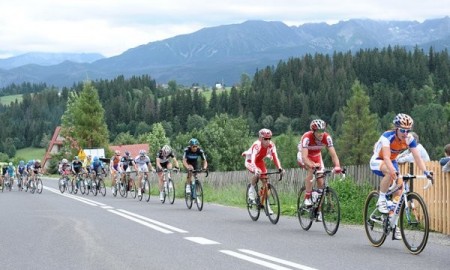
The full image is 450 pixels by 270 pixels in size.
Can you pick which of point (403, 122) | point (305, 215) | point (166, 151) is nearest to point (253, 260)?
point (403, 122)

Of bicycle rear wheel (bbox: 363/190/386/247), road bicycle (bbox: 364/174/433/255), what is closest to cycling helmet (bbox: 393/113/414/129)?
road bicycle (bbox: 364/174/433/255)

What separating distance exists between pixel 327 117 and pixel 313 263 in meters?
171

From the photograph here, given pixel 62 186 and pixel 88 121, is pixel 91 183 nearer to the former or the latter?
pixel 62 186

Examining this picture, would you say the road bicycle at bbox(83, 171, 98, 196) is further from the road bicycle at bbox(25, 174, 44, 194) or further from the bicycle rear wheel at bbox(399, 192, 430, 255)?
the bicycle rear wheel at bbox(399, 192, 430, 255)

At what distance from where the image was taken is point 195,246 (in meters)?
10.8

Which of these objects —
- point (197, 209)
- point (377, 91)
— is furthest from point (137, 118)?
point (197, 209)

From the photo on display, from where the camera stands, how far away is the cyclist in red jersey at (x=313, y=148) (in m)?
13.1

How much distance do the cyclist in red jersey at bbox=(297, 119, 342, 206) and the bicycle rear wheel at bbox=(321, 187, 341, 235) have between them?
337 mm

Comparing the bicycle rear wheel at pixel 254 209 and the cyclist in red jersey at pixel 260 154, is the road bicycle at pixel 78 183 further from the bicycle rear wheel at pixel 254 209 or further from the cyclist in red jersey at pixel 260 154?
the cyclist in red jersey at pixel 260 154

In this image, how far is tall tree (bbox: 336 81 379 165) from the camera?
369 feet

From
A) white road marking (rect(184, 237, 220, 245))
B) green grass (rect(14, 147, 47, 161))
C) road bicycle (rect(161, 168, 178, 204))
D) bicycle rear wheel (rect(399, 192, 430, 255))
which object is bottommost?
green grass (rect(14, 147, 47, 161))

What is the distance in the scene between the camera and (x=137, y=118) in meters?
190

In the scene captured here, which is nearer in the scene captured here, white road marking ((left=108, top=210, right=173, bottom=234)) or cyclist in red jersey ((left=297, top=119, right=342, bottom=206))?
cyclist in red jersey ((left=297, top=119, right=342, bottom=206))

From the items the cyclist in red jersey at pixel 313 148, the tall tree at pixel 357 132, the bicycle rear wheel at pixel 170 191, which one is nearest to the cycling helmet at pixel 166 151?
the bicycle rear wheel at pixel 170 191
